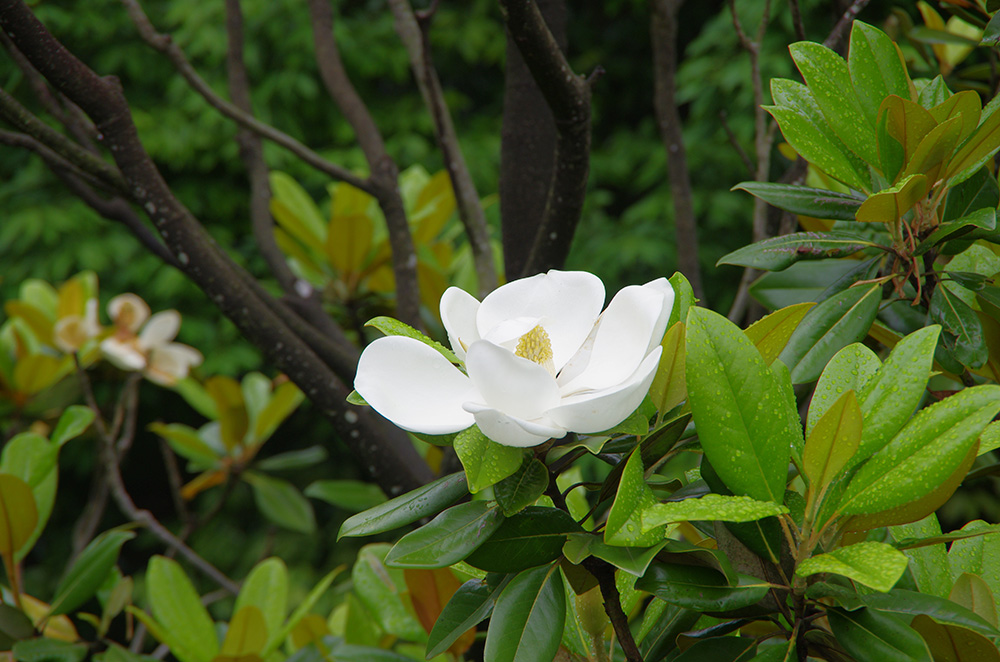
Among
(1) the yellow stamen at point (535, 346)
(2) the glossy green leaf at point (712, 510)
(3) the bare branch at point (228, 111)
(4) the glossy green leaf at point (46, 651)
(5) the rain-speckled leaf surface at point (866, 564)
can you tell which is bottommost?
(4) the glossy green leaf at point (46, 651)

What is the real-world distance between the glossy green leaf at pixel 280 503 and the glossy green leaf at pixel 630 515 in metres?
1.28

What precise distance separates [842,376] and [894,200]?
5.3 inches

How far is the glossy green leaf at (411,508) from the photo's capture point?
419 mm

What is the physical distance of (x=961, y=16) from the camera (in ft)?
2.63

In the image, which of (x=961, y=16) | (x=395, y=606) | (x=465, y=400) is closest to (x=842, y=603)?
(x=465, y=400)

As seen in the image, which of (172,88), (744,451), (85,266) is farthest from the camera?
(172,88)

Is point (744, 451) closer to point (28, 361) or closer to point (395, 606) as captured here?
point (395, 606)

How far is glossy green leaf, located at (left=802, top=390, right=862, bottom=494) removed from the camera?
37cm

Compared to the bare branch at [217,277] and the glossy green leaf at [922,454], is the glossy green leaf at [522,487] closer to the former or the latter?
the glossy green leaf at [922,454]

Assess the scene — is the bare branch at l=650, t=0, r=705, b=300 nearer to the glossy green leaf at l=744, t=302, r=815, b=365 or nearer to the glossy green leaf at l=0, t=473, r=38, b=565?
the glossy green leaf at l=744, t=302, r=815, b=365

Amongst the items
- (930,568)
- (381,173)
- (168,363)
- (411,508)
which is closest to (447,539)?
(411,508)

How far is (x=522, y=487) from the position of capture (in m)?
0.40

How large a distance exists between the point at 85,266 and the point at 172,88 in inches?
33.3

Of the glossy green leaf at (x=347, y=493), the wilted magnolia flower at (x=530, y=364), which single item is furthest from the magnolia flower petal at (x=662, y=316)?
the glossy green leaf at (x=347, y=493)
